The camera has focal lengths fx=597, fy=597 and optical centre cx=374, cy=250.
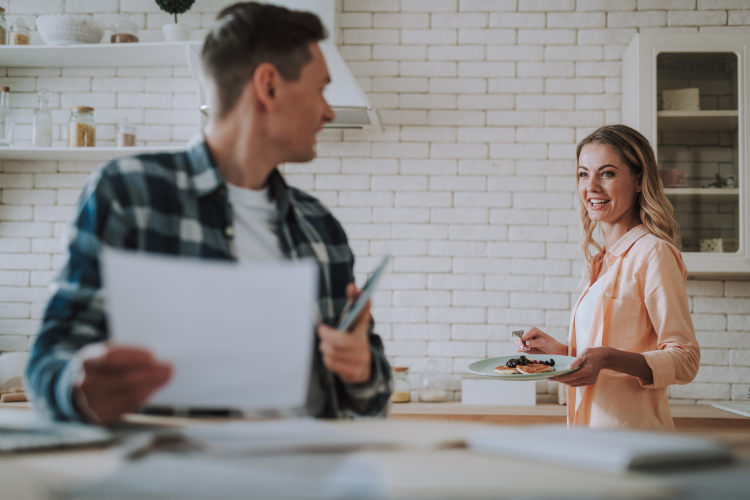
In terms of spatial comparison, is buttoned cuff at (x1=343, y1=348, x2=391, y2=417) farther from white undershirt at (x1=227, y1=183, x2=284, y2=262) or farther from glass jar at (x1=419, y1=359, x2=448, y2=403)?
glass jar at (x1=419, y1=359, x2=448, y2=403)

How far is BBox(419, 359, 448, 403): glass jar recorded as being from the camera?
2809 millimetres

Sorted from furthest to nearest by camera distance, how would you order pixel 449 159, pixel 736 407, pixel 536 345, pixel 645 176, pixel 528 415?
pixel 449 159, pixel 736 407, pixel 528 415, pixel 536 345, pixel 645 176

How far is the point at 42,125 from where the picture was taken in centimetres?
289

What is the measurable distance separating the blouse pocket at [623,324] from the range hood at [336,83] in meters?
1.29

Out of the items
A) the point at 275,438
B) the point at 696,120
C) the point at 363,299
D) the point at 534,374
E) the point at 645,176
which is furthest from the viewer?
the point at 696,120

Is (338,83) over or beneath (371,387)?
over

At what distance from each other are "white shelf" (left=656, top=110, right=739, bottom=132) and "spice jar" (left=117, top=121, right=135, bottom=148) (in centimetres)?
248

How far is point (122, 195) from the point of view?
94 cm

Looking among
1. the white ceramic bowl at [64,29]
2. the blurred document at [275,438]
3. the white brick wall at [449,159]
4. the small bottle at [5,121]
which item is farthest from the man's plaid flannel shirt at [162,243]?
the small bottle at [5,121]

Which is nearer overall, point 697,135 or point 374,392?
point 374,392

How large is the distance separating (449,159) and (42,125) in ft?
6.55

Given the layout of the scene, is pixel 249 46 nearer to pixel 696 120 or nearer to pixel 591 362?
pixel 591 362

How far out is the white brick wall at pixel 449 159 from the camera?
9.72 ft

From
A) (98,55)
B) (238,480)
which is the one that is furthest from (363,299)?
(98,55)
